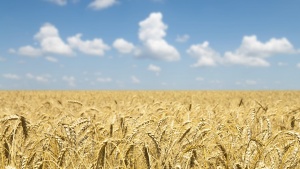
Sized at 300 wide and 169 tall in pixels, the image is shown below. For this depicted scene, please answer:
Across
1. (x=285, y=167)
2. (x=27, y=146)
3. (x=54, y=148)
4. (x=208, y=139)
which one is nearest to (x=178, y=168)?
(x=285, y=167)

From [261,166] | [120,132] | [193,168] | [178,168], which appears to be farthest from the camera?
[120,132]

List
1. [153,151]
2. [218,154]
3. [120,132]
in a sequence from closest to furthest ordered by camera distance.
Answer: [218,154] < [153,151] < [120,132]

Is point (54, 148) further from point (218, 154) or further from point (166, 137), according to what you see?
point (218, 154)

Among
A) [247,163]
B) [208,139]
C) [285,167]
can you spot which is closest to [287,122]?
[208,139]

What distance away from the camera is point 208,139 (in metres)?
3.14

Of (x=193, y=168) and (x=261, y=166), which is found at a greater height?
(x=261, y=166)

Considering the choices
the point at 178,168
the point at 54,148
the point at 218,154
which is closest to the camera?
the point at 178,168

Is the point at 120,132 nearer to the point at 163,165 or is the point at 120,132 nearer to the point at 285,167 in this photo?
the point at 163,165

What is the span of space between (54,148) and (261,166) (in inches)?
69.5

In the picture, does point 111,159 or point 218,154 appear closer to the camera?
point 218,154

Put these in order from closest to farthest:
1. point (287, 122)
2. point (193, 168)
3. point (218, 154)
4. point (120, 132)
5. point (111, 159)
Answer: point (218, 154), point (193, 168), point (111, 159), point (120, 132), point (287, 122)

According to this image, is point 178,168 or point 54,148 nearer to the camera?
Answer: point 178,168

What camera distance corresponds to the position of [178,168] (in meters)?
2.05

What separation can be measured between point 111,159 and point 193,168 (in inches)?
25.5
